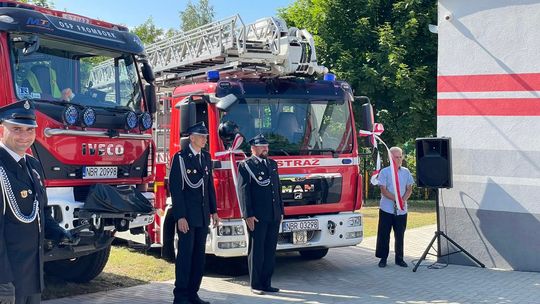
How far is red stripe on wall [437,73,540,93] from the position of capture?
9.45 metres

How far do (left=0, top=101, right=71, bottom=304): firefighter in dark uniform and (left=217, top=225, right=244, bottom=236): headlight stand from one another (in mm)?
3869

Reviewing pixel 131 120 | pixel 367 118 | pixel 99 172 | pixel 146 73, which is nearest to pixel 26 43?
pixel 131 120

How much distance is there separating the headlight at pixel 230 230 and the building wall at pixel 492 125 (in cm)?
370

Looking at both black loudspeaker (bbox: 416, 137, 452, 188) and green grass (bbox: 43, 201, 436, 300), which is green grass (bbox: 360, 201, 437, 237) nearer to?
black loudspeaker (bbox: 416, 137, 452, 188)

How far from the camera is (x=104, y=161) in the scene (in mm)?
7188

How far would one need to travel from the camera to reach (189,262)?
7.29m

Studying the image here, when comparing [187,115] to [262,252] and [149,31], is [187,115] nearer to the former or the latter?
[262,252]

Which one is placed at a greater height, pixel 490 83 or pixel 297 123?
pixel 490 83

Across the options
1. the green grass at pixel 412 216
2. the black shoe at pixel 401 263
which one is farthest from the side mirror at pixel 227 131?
the green grass at pixel 412 216

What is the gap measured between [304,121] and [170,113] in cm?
215

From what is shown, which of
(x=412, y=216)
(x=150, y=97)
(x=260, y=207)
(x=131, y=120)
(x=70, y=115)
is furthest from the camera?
(x=412, y=216)

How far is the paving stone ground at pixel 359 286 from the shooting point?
7793 millimetres

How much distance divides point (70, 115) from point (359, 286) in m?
4.40

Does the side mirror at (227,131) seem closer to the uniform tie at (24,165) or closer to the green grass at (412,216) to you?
the uniform tie at (24,165)
